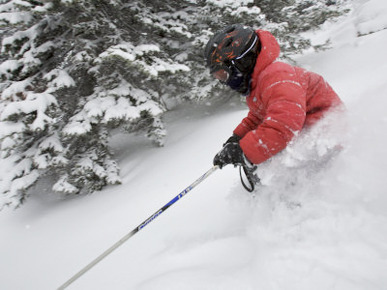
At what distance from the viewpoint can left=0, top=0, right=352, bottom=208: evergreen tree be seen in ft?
18.0

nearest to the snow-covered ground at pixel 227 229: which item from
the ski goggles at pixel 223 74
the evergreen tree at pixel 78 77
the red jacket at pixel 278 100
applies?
the red jacket at pixel 278 100

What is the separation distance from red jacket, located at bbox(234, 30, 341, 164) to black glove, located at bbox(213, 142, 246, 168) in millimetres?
100

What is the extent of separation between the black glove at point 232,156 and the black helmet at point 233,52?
759mm

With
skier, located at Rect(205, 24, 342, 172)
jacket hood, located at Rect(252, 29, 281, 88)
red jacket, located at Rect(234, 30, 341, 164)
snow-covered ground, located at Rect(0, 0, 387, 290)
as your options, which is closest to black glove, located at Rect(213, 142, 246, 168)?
skier, located at Rect(205, 24, 342, 172)

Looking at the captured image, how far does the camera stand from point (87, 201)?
639cm

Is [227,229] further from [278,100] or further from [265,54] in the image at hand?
[265,54]

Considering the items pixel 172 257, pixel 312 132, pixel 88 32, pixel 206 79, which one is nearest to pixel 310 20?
pixel 206 79

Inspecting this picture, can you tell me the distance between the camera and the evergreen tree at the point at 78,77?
18.0 ft

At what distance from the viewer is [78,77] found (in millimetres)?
7344

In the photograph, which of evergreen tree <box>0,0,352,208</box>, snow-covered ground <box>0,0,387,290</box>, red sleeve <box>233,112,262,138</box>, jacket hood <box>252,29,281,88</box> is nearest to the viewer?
snow-covered ground <box>0,0,387,290</box>

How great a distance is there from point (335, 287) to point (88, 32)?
748cm

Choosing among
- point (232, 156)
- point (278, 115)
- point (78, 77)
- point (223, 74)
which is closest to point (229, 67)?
point (223, 74)

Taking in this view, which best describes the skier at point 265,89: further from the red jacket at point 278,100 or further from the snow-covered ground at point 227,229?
the snow-covered ground at point 227,229

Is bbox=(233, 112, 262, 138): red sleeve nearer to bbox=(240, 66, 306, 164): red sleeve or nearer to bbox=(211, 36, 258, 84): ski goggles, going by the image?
bbox=(211, 36, 258, 84): ski goggles
